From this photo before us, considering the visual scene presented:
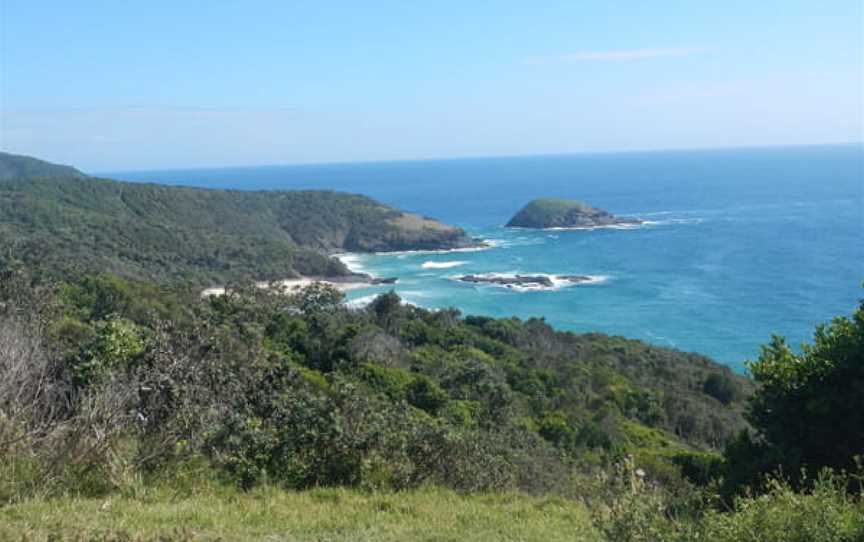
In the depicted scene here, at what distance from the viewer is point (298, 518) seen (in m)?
6.49

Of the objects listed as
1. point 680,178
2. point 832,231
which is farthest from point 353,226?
point 680,178

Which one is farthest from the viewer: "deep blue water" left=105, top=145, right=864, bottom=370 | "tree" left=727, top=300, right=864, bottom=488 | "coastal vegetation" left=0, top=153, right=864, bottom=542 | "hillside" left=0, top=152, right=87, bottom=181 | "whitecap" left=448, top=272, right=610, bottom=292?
"hillside" left=0, top=152, right=87, bottom=181

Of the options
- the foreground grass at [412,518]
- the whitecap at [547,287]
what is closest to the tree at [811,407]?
the foreground grass at [412,518]

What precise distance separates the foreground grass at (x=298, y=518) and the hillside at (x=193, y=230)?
1293 inches

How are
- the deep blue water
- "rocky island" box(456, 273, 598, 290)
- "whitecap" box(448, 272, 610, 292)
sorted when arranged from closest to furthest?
1. the deep blue water
2. "whitecap" box(448, 272, 610, 292)
3. "rocky island" box(456, 273, 598, 290)

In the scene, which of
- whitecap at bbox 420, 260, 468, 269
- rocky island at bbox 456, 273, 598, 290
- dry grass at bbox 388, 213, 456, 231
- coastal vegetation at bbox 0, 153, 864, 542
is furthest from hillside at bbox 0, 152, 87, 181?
coastal vegetation at bbox 0, 153, 864, 542

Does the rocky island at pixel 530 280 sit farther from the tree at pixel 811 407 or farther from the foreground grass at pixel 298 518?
the foreground grass at pixel 298 518

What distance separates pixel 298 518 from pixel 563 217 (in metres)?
95.7

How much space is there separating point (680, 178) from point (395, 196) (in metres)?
68.1

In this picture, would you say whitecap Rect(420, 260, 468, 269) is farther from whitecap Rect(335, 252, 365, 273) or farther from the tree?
Answer: the tree

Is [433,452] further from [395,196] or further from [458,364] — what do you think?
[395,196]

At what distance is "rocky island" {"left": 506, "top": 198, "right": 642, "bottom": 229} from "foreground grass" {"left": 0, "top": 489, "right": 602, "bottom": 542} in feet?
300

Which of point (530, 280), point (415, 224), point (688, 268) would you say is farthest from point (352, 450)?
point (415, 224)

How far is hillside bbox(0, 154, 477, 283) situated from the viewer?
2275 inches
